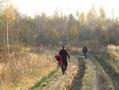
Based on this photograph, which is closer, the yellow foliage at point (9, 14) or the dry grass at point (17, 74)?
the dry grass at point (17, 74)

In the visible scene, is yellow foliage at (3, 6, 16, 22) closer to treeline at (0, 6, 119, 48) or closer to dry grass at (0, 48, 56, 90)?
treeline at (0, 6, 119, 48)

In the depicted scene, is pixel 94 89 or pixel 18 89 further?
pixel 94 89

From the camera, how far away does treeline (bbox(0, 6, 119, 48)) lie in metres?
78.6

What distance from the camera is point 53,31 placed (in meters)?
117

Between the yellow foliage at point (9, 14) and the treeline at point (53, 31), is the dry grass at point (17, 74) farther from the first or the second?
the yellow foliage at point (9, 14)

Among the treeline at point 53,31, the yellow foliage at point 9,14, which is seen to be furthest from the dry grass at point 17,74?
the yellow foliage at point 9,14

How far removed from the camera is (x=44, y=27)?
136 m

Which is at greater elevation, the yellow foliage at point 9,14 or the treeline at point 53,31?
the yellow foliage at point 9,14

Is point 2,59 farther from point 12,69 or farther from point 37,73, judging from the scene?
point 12,69

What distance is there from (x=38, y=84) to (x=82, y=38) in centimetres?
8617

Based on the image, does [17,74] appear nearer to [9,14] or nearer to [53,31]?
[9,14]

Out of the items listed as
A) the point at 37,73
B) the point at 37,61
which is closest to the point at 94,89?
the point at 37,73

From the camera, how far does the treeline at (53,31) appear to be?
7857cm

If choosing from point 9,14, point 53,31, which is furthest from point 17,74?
point 53,31
